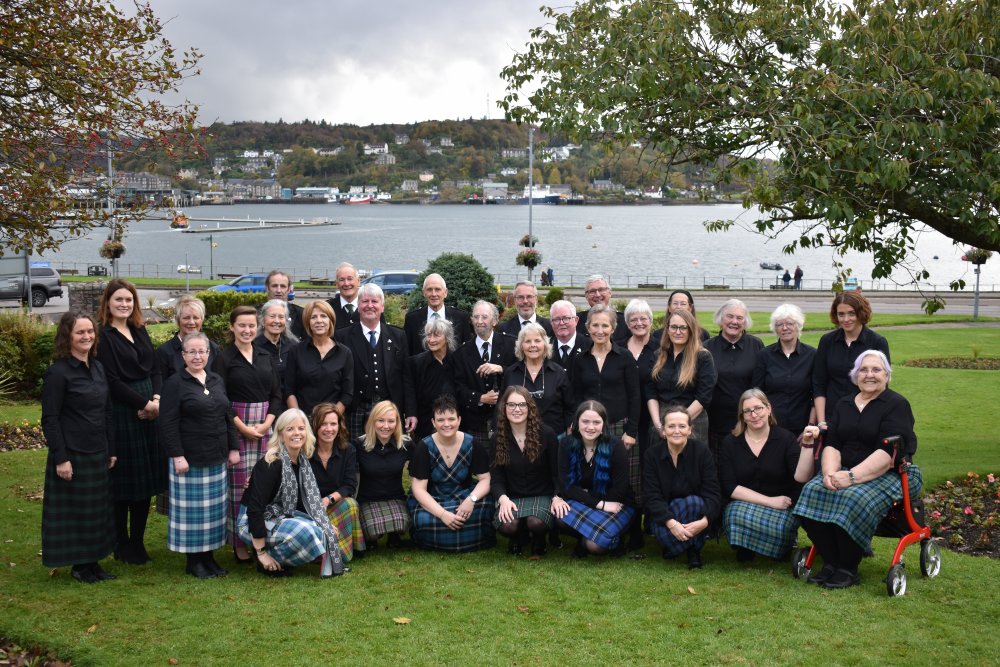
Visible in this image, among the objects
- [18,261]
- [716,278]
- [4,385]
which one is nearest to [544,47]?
[4,385]

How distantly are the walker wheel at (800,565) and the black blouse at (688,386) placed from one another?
1488 millimetres

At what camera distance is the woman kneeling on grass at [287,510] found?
6.93 m

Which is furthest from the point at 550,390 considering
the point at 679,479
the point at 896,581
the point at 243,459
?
the point at 896,581

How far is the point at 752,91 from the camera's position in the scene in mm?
9125

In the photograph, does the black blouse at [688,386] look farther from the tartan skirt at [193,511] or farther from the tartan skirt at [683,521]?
the tartan skirt at [193,511]

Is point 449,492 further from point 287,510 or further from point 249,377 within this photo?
point 249,377

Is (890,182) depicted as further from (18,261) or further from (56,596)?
(18,261)

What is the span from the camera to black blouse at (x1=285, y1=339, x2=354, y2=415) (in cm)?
792

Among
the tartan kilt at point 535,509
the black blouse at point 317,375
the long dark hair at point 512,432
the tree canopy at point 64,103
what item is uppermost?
the tree canopy at point 64,103

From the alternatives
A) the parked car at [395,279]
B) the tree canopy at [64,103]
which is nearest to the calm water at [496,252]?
the parked car at [395,279]

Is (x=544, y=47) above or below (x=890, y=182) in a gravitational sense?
above

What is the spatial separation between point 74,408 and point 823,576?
18.5 feet

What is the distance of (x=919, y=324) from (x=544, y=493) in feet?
83.8

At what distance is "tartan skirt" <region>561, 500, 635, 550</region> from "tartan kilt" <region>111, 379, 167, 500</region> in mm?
3319
